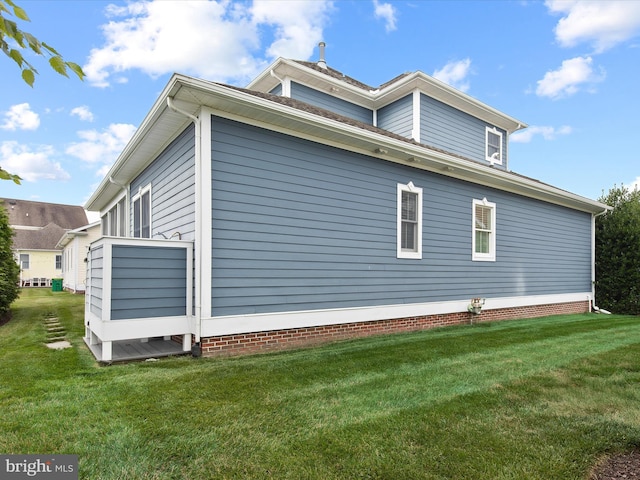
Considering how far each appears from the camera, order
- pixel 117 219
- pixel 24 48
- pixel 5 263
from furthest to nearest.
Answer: pixel 117 219 < pixel 5 263 < pixel 24 48

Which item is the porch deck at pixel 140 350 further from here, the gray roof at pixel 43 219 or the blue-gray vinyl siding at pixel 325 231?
the gray roof at pixel 43 219

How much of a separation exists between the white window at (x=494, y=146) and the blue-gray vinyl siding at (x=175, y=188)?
376 inches

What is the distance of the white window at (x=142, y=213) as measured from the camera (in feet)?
26.5

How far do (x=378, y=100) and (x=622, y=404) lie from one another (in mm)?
9281

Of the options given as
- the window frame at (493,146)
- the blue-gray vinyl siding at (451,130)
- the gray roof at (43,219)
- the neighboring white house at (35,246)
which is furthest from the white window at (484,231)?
the gray roof at (43,219)

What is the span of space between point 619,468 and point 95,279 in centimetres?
585

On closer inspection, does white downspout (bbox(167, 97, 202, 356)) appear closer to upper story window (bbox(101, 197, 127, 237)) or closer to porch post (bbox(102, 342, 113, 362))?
porch post (bbox(102, 342, 113, 362))

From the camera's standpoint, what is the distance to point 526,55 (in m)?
11.2

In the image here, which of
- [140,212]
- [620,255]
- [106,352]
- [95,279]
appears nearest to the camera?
[106,352]

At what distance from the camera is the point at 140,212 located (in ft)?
28.8

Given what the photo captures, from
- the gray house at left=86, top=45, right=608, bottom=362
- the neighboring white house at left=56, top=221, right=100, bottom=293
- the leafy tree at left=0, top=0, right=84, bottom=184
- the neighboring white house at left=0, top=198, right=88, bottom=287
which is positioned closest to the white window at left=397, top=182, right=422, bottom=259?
the gray house at left=86, top=45, right=608, bottom=362

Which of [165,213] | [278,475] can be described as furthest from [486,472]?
[165,213]

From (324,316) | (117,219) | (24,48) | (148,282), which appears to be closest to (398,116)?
(324,316)

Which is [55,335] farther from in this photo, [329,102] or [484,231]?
[484,231]
